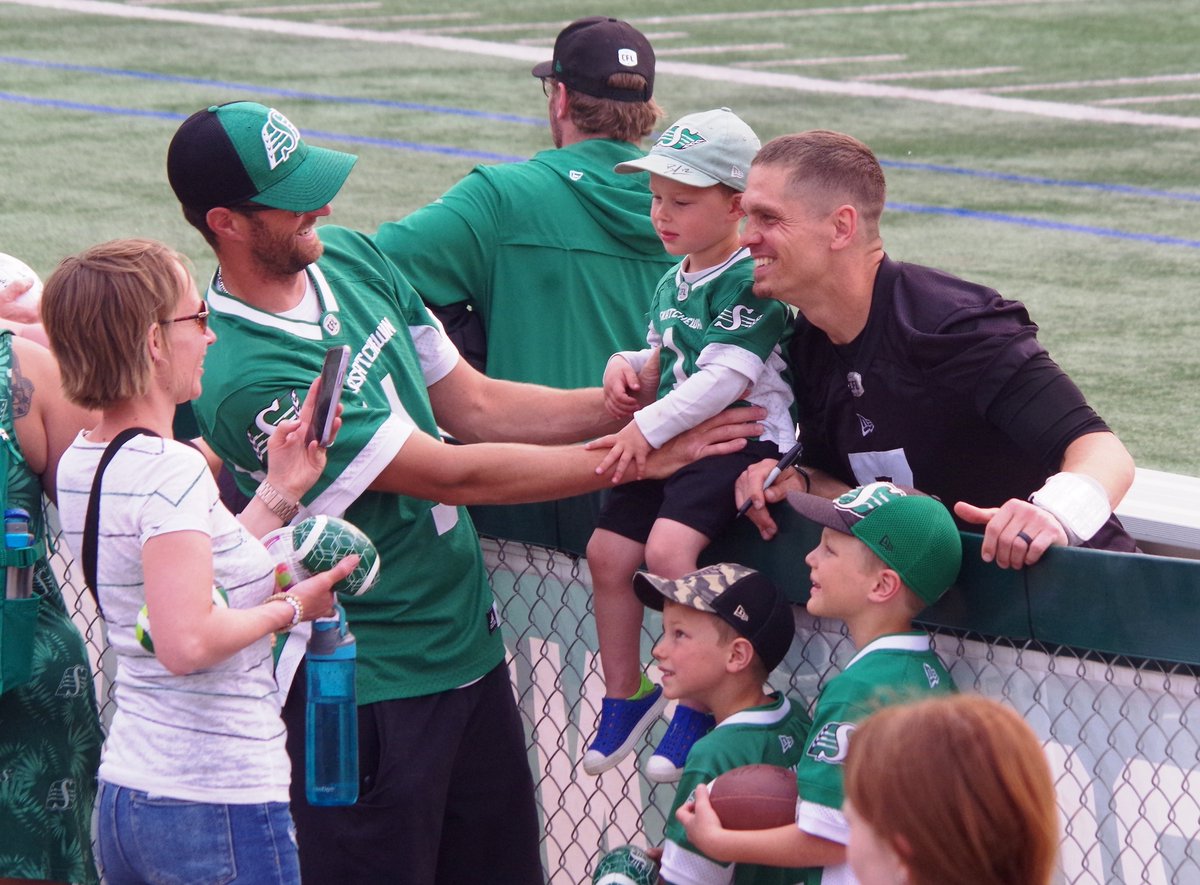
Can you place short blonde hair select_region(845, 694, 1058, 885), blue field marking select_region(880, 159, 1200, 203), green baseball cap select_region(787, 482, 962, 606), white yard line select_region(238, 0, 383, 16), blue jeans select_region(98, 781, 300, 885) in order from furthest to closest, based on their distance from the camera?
white yard line select_region(238, 0, 383, 16) → blue field marking select_region(880, 159, 1200, 203) → green baseball cap select_region(787, 482, 962, 606) → blue jeans select_region(98, 781, 300, 885) → short blonde hair select_region(845, 694, 1058, 885)

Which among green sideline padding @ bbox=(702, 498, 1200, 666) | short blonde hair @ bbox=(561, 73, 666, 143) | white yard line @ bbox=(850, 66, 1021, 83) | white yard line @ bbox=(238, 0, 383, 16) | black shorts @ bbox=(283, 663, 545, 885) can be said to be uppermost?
short blonde hair @ bbox=(561, 73, 666, 143)

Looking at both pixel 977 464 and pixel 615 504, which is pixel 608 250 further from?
pixel 977 464

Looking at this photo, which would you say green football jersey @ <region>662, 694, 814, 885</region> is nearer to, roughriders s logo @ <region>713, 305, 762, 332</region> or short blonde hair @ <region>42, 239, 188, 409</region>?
roughriders s logo @ <region>713, 305, 762, 332</region>

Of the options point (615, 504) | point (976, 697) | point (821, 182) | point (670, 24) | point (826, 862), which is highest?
point (821, 182)

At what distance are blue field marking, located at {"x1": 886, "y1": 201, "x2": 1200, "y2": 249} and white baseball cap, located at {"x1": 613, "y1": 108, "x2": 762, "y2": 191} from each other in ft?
26.1

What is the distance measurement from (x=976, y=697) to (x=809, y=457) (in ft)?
5.65

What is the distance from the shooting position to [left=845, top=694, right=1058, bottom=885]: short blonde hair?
2.14 metres

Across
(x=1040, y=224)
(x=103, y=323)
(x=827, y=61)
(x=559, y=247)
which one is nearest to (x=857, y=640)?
(x=103, y=323)

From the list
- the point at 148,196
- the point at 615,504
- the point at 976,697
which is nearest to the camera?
the point at 976,697

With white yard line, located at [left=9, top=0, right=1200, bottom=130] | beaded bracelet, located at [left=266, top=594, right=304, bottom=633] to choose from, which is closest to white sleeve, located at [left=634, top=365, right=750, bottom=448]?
beaded bracelet, located at [left=266, top=594, right=304, bottom=633]

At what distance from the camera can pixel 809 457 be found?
4.01 meters

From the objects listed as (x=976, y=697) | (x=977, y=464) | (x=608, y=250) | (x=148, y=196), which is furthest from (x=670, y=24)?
(x=976, y=697)

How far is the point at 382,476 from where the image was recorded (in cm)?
364

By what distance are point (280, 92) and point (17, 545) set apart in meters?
13.3
